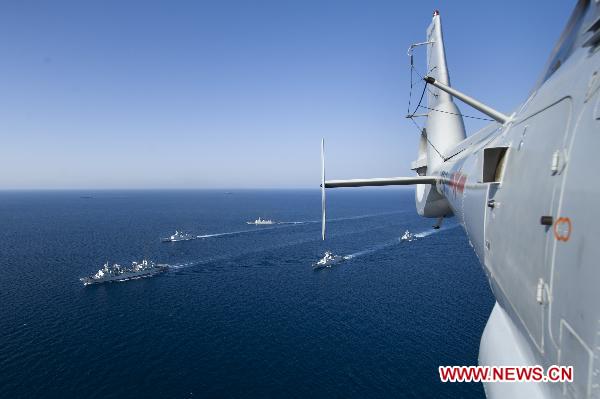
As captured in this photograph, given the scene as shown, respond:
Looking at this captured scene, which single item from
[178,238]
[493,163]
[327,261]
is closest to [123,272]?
[178,238]

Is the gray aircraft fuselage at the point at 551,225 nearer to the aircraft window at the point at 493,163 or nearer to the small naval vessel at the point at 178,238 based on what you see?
the aircraft window at the point at 493,163

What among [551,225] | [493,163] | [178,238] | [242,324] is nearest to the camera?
[551,225]

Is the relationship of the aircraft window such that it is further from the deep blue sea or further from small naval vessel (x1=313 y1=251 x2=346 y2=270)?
small naval vessel (x1=313 y1=251 x2=346 y2=270)

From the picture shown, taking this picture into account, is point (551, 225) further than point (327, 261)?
No

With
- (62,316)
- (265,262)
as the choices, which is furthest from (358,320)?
(62,316)

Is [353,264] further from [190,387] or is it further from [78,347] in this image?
[78,347]

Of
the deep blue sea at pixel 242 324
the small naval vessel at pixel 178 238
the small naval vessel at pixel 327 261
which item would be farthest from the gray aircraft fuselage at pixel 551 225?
the small naval vessel at pixel 178 238

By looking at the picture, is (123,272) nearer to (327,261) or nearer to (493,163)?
(327,261)
